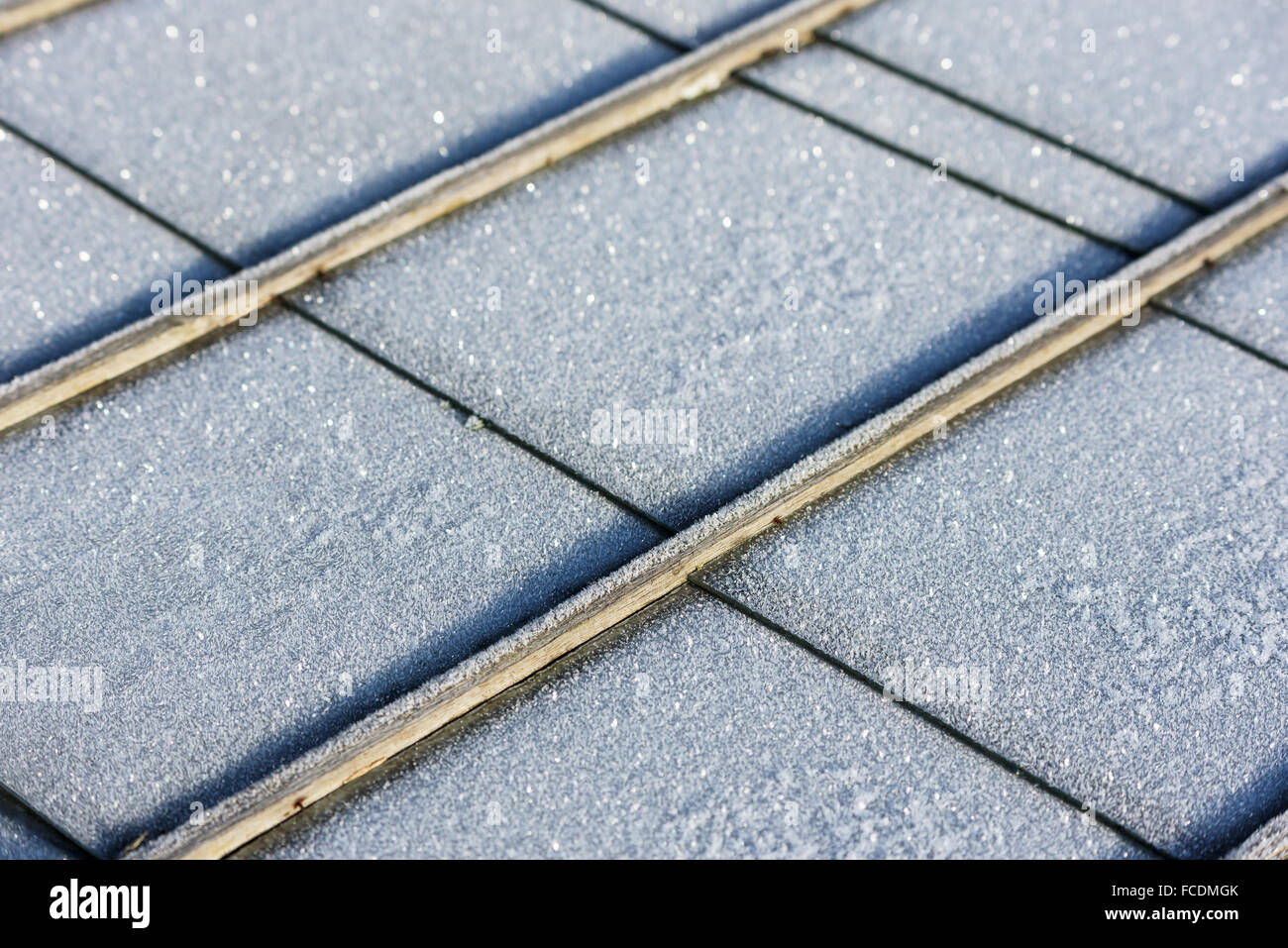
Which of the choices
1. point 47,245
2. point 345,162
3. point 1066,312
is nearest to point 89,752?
point 47,245

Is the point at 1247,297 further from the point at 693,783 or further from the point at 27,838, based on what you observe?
the point at 27,838

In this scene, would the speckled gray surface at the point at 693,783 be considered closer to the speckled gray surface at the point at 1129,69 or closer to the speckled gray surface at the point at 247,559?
the speckled gray surface at the point at 247,559

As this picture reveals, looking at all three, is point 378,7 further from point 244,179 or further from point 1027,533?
point 1027,533

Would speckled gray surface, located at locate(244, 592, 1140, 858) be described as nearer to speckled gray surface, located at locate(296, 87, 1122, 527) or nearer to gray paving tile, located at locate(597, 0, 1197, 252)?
speckled gray surface, located at locate(296, 87, 1122, 527)

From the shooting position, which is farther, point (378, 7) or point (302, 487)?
point (378, 7)

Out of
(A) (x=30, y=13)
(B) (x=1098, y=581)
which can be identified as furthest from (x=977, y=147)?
(A) (x=30, y=13)

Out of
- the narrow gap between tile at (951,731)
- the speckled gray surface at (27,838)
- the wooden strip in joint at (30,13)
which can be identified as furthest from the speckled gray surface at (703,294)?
the wooden strip in joint at (30,13)
